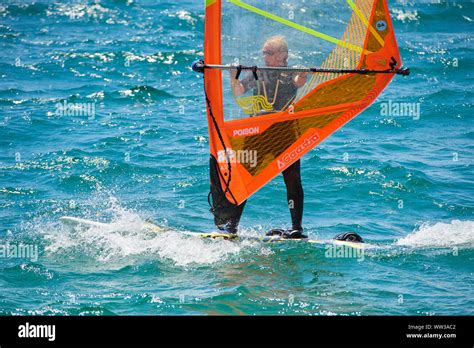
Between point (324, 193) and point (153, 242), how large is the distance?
3308 millimetres

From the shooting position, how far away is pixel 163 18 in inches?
789

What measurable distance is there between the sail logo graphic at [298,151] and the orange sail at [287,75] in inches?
0.4

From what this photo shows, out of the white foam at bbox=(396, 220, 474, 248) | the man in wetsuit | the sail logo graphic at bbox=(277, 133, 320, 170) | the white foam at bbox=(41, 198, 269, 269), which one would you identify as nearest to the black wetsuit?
the man in wetsuit

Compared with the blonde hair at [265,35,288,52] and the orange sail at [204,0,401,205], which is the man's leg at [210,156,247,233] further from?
the blonde hair at [265,35,288,52]

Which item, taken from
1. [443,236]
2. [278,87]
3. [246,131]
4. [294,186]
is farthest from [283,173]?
[443,236]

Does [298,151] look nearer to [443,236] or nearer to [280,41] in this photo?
[280,41]

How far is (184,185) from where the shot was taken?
36.9 feet

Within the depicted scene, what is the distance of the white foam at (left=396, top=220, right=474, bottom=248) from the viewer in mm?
8719

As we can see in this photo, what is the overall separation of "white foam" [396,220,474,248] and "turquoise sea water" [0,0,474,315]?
0.07 ft

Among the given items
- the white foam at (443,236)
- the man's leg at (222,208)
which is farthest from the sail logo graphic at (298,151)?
the white foam at (443,236)

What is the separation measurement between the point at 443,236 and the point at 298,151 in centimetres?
209

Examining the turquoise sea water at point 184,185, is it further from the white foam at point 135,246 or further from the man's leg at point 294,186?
the man's leg at point 294,186

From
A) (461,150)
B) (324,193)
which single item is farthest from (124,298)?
(461,150)

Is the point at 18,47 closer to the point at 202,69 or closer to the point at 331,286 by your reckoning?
the point at 202,69
